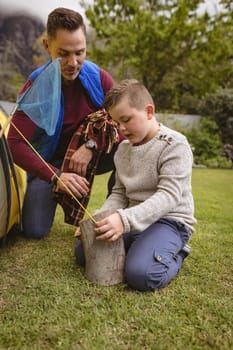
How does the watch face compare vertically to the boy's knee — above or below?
above

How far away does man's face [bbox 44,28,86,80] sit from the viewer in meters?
1.81

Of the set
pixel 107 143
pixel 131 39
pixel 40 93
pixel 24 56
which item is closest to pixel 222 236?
pixel 107 143

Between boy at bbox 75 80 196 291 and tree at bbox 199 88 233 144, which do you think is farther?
tree at bbox 199 88 233 144

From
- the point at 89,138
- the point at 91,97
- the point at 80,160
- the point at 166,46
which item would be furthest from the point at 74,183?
the point at 166,46

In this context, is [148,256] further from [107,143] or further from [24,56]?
[24,56]

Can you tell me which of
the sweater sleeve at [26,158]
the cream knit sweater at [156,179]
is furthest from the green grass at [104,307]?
the sweater sleeve at [26,158]

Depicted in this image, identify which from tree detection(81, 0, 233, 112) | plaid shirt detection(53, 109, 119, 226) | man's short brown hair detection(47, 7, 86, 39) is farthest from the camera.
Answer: tree detection(81, 0, 233, 112)

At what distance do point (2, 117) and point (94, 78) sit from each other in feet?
1.75

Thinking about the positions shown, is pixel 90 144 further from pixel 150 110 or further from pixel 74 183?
pixel 150 110

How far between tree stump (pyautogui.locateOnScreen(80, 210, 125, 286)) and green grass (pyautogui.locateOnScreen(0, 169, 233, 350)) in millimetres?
43

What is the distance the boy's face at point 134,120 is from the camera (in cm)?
155

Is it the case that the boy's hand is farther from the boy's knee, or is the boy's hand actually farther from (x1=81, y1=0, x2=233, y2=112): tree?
(x1=81, y1=0, x2=233, y2=112): tree

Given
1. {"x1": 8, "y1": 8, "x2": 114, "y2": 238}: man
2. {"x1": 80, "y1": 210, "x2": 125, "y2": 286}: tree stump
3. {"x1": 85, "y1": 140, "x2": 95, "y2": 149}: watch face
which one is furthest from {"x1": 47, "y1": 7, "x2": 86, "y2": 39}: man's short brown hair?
{"x1": 80, "y1": 210, "x2": 125, "y2": 286}: tree stump

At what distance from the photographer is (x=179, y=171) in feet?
5.10
